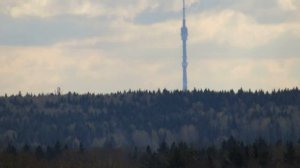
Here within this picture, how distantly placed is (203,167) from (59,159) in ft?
145

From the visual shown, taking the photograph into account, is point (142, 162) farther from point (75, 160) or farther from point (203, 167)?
point (203, 167)

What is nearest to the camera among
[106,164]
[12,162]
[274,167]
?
[274,167]

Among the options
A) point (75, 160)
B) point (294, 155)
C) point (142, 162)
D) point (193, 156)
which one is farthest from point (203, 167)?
point (75, 160)

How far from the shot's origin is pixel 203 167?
15688cm

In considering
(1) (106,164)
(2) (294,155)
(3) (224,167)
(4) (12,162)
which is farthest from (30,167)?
(2) (294,155)

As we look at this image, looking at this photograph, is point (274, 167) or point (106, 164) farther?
A: point (106, 164)

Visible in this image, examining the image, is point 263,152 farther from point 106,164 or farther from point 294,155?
point 106,164

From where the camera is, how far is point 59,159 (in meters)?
192

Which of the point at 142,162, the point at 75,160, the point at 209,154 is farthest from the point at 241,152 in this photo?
the point at 75,160

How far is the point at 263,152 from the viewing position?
15538 centimetres

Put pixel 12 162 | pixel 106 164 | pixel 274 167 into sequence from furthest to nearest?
pixel 106 164 < pixel 12 162 < pixel 274 167

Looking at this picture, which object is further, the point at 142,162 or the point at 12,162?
the point at 142,162

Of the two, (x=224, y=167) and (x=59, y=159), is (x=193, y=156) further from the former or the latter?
(x=59, y=159)

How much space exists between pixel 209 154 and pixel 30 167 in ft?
103
